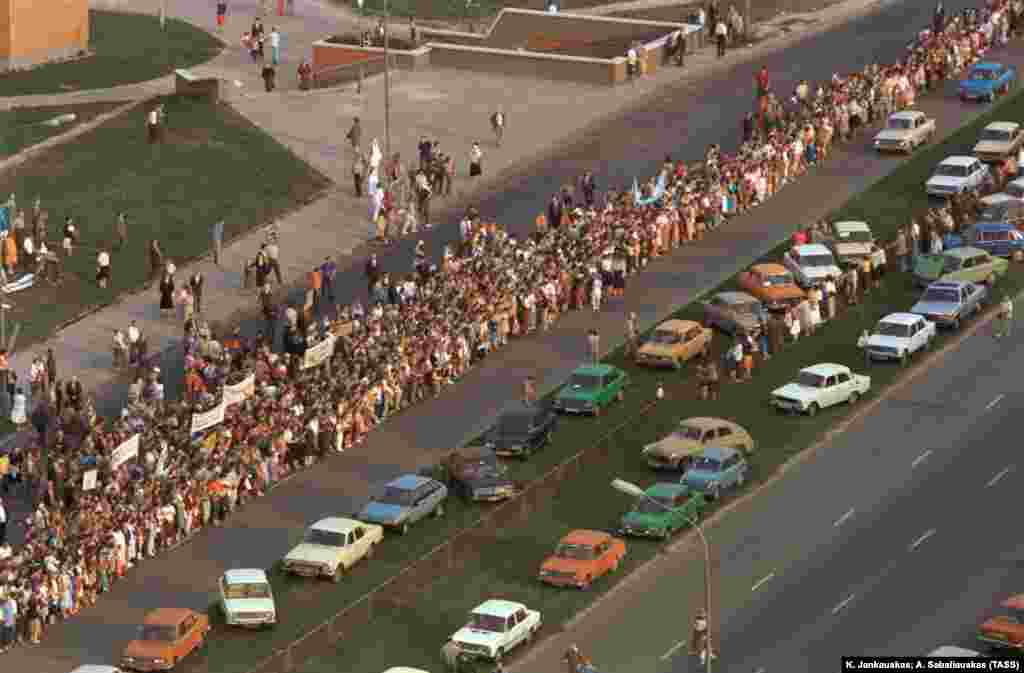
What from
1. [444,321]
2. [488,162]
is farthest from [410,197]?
[444,321]

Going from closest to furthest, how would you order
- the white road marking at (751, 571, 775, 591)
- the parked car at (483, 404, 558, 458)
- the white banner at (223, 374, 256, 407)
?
1. the white road marking at (751, 571, 775, 591)
2. the white banner at (223, 374, 256, 407)
3. the parked car at (483, 404, 558, 458)

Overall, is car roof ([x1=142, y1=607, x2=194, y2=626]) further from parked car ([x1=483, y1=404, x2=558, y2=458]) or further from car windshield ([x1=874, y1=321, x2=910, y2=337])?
car windshield ([x1=874, y1=321, x2=910, y2=337])

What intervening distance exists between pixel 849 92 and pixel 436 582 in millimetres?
39349

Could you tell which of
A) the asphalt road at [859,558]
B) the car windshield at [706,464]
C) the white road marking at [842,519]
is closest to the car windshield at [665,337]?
the asphalt road at [859,558]

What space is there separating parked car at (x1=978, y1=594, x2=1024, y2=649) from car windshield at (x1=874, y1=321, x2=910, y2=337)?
1970 centimetres

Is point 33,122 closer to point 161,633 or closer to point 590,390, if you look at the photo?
point 590,390

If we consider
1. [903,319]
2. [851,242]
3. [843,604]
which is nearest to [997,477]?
[903,319]

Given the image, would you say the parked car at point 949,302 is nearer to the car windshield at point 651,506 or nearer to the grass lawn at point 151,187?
the car windshield at point 651,506

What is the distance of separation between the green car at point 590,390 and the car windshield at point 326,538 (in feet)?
37.4

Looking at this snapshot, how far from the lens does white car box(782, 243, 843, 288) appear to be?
10506cm

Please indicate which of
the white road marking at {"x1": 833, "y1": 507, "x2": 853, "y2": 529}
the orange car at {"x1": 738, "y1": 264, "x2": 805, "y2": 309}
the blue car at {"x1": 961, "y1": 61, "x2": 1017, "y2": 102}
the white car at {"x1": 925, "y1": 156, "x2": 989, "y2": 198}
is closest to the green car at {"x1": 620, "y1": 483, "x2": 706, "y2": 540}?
the white road marking at {"x1": 833, "y1": 507, "x2": 853, "y2": 529}

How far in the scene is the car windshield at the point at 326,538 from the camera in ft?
286

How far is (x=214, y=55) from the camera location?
5217 inches

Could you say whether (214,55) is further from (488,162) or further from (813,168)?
(813,168)
